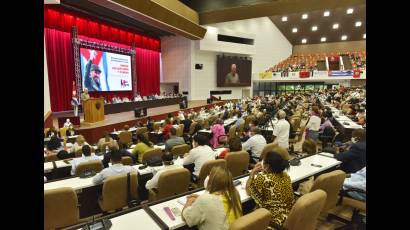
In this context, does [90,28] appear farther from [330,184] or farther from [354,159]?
[330,184]

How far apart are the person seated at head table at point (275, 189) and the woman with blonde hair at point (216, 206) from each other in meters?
0.36

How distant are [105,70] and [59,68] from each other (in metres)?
2.43

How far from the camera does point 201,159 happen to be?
155 inches

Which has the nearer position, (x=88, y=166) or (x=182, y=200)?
(x=182, y=200)

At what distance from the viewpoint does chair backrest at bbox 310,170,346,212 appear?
8.73 feet

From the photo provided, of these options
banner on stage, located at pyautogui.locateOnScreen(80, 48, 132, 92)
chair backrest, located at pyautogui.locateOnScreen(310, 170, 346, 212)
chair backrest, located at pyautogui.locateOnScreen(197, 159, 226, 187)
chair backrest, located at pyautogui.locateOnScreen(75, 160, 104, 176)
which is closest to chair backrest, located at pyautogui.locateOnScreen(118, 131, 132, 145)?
chair backrest, located at pyautogui.locateOnScreen(75, 160, 104, 176)

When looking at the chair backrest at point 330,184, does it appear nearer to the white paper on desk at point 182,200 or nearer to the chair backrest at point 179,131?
the white paper on desk at point 182,200

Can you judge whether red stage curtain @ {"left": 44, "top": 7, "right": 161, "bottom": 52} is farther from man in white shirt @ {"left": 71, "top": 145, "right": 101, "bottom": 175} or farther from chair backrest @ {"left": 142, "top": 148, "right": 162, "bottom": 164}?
chair backrest @ {"left": 142, "top": 148, "right": 162, "bottom": 164}

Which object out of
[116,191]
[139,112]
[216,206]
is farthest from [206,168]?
[139,112]

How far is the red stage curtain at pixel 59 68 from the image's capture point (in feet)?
36.8

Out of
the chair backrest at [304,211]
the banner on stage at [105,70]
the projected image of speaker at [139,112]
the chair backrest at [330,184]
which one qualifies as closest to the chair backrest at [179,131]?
the projected image of speaker at [139,112]

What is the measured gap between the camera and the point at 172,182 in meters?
3.22
